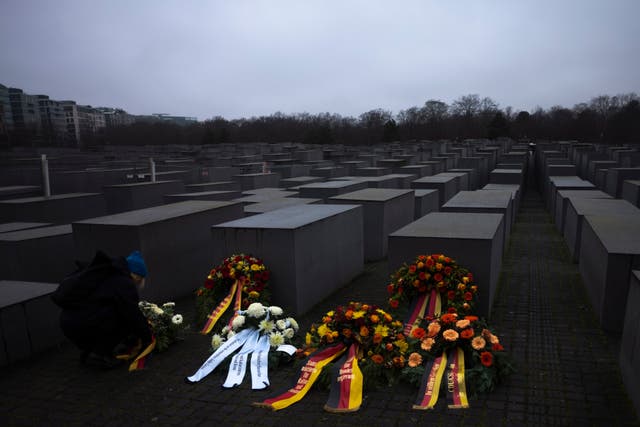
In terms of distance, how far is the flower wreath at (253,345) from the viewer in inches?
200

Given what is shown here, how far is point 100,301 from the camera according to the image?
5.09 meters

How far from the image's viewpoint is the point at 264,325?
570 cm

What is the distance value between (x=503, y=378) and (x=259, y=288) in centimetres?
328

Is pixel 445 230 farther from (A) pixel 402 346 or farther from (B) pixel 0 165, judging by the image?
(B) pixel 0 165

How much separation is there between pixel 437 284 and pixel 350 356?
5.24 feet

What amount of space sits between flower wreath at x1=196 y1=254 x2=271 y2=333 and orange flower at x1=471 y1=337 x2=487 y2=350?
2888mm

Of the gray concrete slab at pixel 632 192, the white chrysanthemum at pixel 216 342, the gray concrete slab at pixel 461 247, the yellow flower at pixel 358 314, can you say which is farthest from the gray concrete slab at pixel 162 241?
the gray concrete slab at pixel 632 192

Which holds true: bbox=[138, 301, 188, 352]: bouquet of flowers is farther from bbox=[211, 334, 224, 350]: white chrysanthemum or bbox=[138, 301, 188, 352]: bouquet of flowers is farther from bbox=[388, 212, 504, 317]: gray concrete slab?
bbox=[388, 212, 504, 317]: gray concrete slab

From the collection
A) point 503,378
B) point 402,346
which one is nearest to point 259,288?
point 402,346

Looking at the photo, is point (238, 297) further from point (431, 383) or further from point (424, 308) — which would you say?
point (431, 383)

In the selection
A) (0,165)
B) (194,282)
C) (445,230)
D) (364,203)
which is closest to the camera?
(445,230)

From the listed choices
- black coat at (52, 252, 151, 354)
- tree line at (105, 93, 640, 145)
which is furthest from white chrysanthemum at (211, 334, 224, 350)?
tree line at (105, 93, 640, 145)

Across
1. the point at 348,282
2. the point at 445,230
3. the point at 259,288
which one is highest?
the point at 445,230

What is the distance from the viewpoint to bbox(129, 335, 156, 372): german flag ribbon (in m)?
5.36
